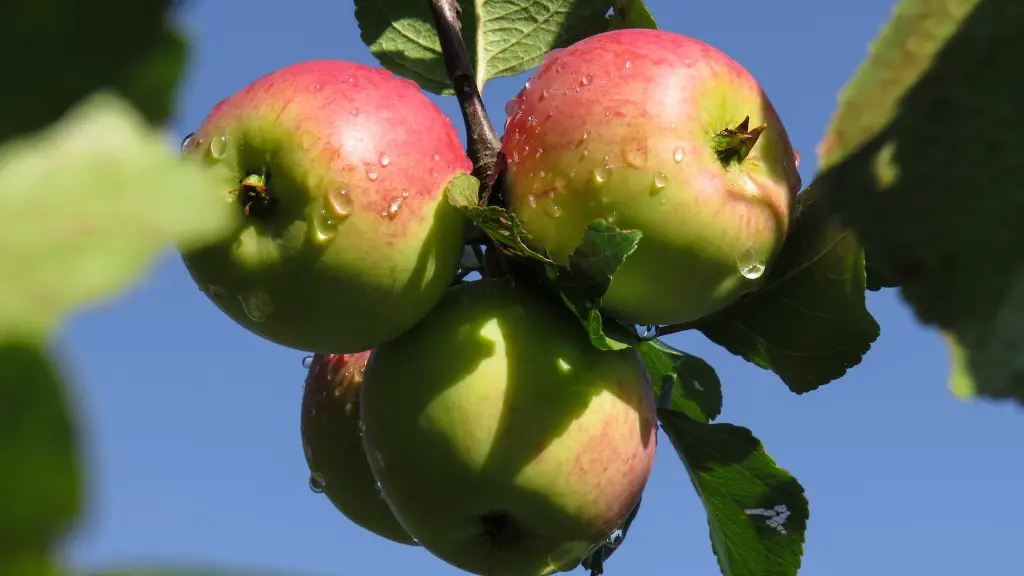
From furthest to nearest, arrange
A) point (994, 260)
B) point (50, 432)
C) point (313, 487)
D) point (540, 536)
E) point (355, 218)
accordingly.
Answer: point (313, 487), point (540, 536), point (355, 218), point (994, 260), point (50, 432)

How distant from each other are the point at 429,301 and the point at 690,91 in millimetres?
320

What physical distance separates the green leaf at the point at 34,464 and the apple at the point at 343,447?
1115 millimetres

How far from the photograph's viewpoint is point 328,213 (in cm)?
104

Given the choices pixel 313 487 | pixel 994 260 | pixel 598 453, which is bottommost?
pixel 313 487

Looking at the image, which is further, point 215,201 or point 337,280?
point 337,280

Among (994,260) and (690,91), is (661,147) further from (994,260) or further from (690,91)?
(994,260)

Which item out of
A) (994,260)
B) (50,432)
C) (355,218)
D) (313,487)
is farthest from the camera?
(313,487)

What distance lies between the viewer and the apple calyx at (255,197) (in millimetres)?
1062

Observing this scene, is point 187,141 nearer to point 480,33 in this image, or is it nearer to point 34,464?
point 480,33

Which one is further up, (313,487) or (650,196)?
(650,196)

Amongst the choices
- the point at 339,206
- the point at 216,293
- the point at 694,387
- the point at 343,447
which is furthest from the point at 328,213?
the point at 694,387

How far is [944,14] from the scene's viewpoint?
64 centimetres

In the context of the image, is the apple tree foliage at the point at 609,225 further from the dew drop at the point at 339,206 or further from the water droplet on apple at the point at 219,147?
the water droplet on apple at the point at 219,147

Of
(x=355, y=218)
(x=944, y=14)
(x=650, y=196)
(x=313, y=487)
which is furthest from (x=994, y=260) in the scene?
(x=313, y=487)
